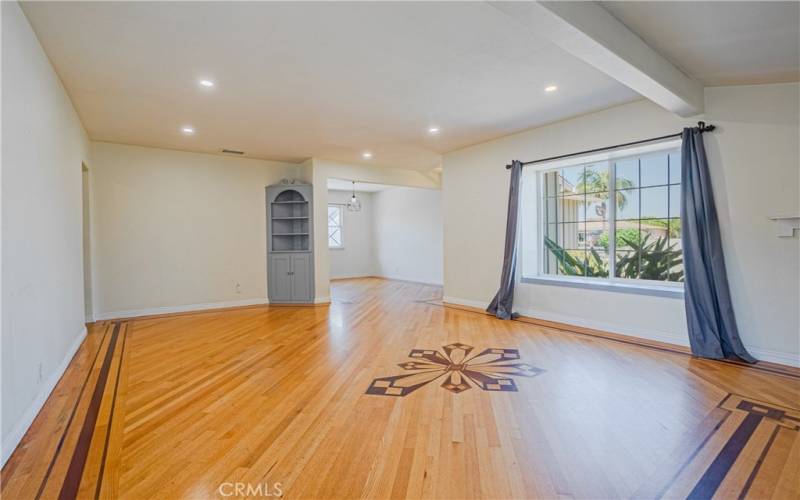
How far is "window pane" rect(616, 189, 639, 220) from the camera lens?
4.38m

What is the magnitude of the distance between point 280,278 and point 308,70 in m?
4.30

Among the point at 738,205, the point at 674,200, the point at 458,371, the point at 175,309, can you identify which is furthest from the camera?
the point at 175,309

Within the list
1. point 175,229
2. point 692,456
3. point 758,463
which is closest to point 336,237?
point 175,229

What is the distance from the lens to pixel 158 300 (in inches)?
231

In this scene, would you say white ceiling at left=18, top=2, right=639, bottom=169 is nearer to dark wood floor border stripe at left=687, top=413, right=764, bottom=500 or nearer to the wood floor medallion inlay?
the wood floor medallion inlay

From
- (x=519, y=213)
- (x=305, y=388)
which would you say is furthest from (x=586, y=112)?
(x=305, y=388)

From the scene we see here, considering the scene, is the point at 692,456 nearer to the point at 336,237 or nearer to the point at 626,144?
the point at 626,144

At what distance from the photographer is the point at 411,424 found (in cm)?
225

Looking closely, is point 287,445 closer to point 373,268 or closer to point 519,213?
point 519,213

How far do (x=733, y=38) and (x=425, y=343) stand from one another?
353 cm

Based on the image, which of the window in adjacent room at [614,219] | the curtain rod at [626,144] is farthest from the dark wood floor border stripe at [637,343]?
the curtain rod at [626,144]

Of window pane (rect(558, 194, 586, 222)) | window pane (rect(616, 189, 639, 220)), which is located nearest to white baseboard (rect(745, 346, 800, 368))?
window pane (rect(616, 189, 639, 220))

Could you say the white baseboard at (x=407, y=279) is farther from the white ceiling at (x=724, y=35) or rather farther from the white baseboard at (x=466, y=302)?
the white ceiling at (x=724, y=35)

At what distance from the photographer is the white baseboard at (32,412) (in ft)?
6.37
